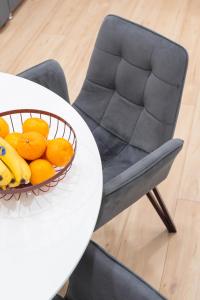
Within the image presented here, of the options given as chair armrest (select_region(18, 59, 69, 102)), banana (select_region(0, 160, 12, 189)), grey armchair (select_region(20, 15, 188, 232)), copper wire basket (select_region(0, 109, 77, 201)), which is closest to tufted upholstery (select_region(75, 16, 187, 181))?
grey armchair (select_region(20, 15, 188, 232))

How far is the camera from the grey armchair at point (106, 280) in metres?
1.04

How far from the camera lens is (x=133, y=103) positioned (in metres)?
1.75

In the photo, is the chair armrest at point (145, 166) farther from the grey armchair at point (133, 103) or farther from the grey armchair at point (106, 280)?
the grey armchair at point (106, 280)

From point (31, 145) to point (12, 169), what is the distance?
0.07 metres

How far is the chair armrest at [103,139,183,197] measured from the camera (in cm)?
135

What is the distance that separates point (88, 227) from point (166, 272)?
80cm

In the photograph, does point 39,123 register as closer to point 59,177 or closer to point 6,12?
point 59,177

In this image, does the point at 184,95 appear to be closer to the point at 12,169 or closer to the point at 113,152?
the point at 113,152

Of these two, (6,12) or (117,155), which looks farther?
(6,12)

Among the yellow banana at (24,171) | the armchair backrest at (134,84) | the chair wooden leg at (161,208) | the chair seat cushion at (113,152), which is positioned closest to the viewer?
the yellow banana at (24,171)

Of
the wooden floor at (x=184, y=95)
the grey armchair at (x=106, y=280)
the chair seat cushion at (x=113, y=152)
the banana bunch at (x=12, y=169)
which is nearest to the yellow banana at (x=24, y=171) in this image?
the banana bunch at (x=12, y=169)

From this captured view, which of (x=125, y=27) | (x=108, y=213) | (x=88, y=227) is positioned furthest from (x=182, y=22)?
(x=88, y=227)

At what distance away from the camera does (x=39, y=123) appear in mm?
1261

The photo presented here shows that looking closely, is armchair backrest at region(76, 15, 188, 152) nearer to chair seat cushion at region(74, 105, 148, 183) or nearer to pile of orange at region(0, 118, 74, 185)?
chair seat cushion at region(74, 105, 148, 183)
